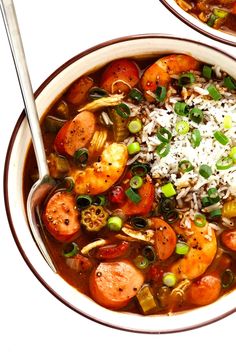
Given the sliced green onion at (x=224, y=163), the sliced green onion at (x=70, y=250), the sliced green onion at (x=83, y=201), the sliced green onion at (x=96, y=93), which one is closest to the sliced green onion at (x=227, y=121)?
the sliced green onion at (x=224, y=163)

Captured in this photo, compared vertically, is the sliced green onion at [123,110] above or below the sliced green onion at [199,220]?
above

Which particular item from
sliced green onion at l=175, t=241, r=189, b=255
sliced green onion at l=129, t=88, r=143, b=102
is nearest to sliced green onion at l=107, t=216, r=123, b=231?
sliced green onion at l=175, t=241, r=189, b=255

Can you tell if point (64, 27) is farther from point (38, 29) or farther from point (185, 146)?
point (185, 146)

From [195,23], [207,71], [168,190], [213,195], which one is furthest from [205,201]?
[195,23]

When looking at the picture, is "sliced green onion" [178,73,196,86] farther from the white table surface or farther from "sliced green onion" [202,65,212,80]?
the white table surface

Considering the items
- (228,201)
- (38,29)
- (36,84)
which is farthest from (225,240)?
(38,29)

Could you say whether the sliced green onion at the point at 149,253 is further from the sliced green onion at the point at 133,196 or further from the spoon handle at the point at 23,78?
the spoon handle at the point at 23,78

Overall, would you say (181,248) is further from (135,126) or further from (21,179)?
(21,179)
